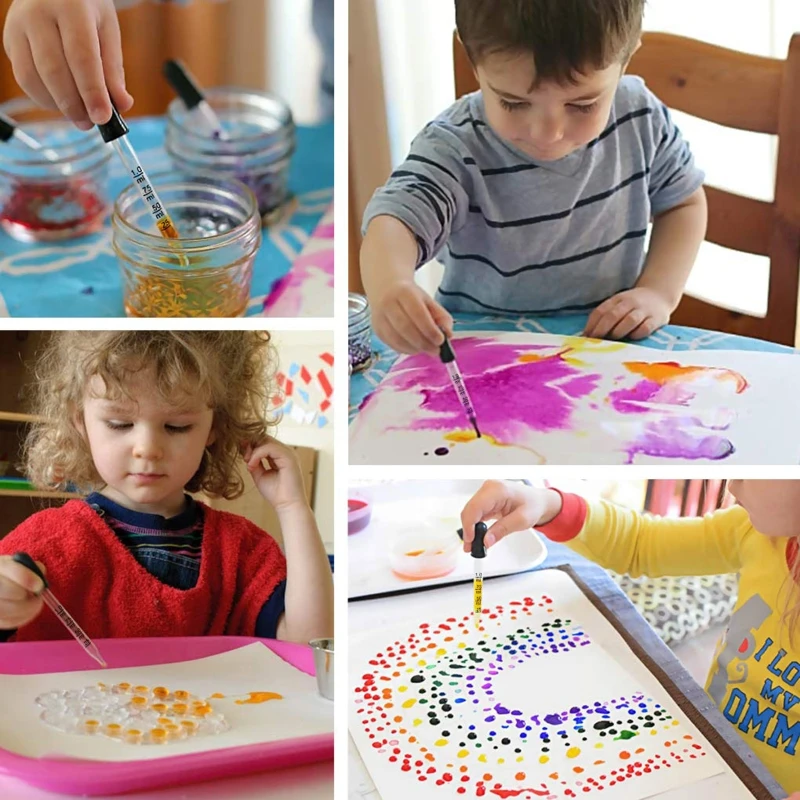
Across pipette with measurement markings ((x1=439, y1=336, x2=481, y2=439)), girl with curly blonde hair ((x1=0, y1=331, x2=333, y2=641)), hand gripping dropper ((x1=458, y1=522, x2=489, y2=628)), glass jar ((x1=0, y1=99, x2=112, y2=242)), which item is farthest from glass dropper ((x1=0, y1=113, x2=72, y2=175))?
hand gripping dropper ((x1=458, y1=522, x2=489, y2=628))

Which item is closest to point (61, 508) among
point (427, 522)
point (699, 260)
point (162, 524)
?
point (162, 524)

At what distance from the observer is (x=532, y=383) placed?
30.3 inches

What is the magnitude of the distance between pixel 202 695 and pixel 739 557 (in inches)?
24.5

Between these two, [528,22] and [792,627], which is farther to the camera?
[792,627]

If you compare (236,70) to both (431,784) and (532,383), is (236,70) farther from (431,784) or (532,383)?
(431,784)

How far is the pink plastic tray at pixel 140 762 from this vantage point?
0.64 m

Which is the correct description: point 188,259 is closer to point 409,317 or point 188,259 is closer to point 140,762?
→ point 409,317

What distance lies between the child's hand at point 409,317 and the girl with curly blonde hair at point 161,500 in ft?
0.36

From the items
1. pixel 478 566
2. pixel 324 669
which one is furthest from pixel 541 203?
pixel 324 669

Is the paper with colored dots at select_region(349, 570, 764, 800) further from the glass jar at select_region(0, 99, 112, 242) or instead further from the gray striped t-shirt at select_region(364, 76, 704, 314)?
the glass jar at select_region(0, 99, 112, 242)

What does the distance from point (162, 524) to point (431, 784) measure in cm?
34

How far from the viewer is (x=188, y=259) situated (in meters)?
0.74

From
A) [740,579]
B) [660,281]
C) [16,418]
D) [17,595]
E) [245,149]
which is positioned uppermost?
[245,149]

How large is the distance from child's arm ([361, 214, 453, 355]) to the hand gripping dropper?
24 cm
